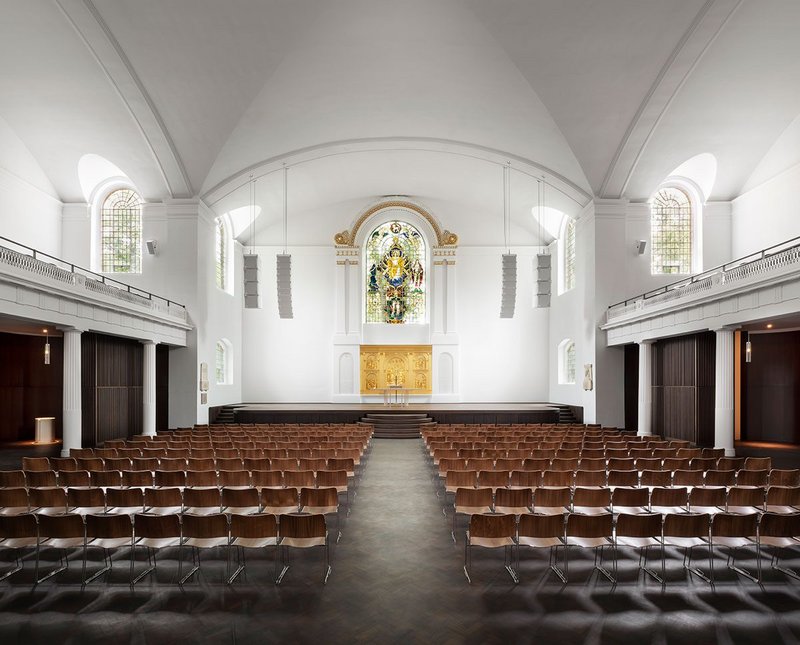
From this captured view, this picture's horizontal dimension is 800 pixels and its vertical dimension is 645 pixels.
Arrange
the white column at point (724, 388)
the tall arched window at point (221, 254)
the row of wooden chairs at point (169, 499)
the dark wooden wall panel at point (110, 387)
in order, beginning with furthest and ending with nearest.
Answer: the tall arched window at point (221, 254) → the dark wooden wall panel at point (110, 387) → the white column at point (724, 388) → the row of wooden chairs at point (169, 499)

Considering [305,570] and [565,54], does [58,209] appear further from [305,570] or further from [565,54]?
[305,570]

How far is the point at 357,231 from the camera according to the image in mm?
26719

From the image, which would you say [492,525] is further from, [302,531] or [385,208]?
[385,208]

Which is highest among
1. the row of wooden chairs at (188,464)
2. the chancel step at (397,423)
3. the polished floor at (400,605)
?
the row of wooden chairs at (188,464)

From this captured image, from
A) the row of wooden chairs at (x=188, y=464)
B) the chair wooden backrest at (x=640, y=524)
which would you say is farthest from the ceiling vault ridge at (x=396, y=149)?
the chair wooden backrest at (x=640, y=524)

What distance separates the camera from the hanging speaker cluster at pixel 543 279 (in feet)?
65.8

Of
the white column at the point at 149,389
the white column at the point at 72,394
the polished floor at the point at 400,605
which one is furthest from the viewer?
the white column at the point at 149,389

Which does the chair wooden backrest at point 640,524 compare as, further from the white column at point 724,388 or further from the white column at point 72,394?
the white column at point 72,394

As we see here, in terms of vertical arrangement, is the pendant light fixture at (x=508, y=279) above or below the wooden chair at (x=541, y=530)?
above

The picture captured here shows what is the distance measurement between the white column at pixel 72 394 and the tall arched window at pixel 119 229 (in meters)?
8.31

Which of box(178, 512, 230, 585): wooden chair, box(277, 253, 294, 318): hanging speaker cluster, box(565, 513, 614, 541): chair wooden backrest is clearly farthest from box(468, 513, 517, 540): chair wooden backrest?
box(277, 253, 294, 318): hanging speaker cluster

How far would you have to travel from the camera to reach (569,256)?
24359 millimetres

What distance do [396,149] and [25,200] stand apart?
1270 cm

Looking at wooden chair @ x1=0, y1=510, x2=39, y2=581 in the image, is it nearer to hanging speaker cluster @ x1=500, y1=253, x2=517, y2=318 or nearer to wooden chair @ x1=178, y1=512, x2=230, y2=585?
wooden chair @ x1=178, y1=512, x2=230, y2=585
